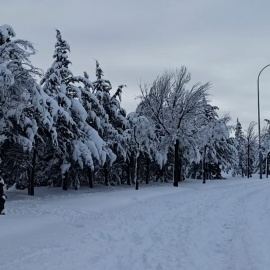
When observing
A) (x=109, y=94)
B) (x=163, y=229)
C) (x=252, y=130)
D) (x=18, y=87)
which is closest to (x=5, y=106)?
(x=18, y=87)

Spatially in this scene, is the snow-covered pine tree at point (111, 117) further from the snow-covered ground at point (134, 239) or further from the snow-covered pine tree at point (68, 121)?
the snow-covered ground at point (134, 239)

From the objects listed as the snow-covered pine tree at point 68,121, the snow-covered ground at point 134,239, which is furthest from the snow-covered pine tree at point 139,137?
the snow-covered ground at point 134,239

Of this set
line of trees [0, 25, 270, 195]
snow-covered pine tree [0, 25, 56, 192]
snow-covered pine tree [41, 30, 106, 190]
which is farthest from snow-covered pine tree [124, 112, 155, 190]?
snow-covered pine tree [0, 25, 56, 192]

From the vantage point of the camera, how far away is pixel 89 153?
818 inches

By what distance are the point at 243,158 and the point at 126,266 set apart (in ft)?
214

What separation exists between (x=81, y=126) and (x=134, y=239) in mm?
14216

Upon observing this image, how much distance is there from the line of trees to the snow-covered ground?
448 centimetres

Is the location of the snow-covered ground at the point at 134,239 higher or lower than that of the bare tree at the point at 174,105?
lower

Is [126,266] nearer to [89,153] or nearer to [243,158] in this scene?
[89,153]

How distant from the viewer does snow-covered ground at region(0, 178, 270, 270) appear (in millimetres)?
6480

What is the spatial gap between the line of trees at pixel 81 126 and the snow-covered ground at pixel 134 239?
4.48 m

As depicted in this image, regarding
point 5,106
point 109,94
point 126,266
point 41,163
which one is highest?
point 109,94

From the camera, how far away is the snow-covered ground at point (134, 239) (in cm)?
648

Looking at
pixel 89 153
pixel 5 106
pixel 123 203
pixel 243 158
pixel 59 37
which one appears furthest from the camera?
pixel 243 158
